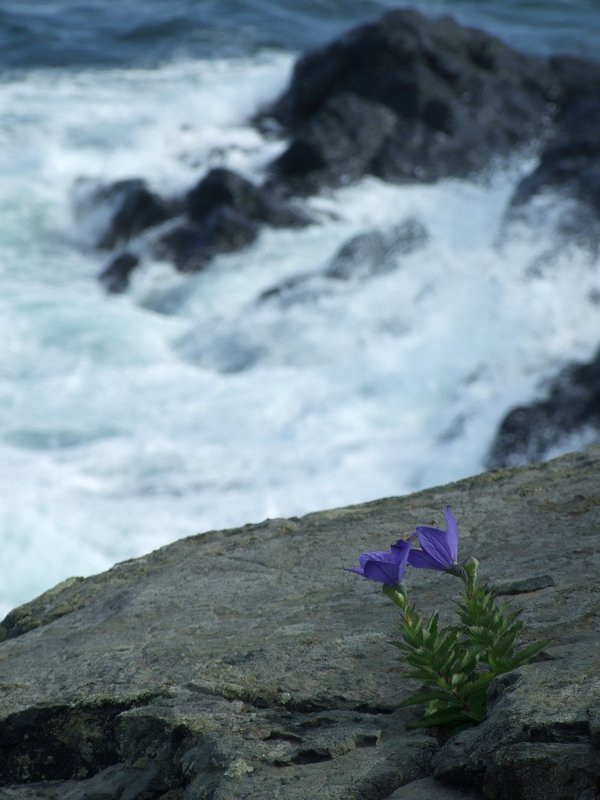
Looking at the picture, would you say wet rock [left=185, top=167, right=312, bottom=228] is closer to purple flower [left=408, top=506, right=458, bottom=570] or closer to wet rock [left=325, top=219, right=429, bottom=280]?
wet rock [left=325, top=219, right=429, bottom=280]

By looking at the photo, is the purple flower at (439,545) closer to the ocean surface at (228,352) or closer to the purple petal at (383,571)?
the purple petal at (383,571)

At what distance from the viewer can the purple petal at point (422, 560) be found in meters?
1.66

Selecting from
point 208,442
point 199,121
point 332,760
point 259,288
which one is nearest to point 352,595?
point 332,760

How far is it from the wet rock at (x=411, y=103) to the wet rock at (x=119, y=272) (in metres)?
1.96

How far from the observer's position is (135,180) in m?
Answer: 11.5

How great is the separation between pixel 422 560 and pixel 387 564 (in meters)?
0.06

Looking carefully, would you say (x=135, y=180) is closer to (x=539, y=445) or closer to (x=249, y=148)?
(x=249, y=148)

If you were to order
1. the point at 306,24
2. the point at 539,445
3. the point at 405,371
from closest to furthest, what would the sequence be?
the point at 539,445, the point at 405,371, the point at 306,24

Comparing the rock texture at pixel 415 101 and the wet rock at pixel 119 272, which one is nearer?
the wet rock at pixel 119 272

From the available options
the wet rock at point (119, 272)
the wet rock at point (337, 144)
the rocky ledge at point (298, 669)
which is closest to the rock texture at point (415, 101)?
the wet rock at point (337, 144)

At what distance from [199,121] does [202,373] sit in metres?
6.32

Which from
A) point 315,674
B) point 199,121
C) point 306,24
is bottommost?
point 315,674

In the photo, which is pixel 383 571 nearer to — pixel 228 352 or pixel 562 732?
pixel 562 732

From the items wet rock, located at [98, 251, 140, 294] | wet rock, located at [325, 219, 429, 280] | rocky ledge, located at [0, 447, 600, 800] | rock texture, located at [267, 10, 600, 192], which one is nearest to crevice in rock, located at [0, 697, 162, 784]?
rocky ledge, located at [0, 447, 600, 800]
